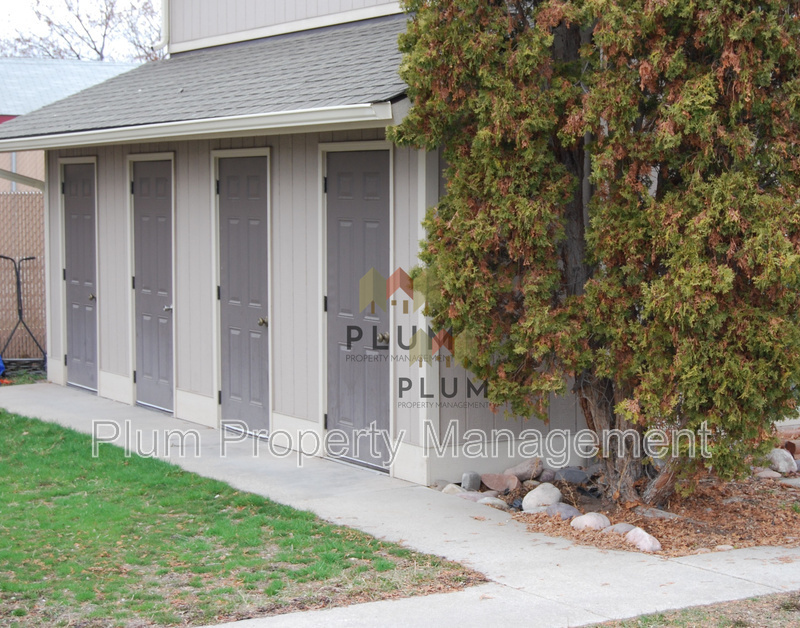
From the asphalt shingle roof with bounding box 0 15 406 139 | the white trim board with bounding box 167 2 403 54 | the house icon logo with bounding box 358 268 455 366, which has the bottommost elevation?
the house icon logo with bounding box 358 268 455 366

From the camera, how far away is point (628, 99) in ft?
20.1

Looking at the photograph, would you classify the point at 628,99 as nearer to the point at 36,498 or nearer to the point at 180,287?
the point at 36,498

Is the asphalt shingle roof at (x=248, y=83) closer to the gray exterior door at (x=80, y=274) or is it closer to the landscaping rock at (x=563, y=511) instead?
the gray exterior door at (x=80, y=274)

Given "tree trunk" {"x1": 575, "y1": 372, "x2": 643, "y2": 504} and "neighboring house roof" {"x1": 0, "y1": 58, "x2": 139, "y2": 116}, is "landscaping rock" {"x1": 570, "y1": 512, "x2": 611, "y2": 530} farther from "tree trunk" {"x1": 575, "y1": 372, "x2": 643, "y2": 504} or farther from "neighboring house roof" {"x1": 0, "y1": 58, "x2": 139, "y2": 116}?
"neighboring house roof" {"x1": 0, "y1": 58, "x2": 139, "y2": 116}

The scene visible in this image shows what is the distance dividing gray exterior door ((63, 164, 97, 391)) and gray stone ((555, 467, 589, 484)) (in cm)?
611

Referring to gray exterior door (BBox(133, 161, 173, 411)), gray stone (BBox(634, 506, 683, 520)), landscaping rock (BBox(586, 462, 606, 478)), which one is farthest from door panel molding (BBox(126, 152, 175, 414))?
gray stone (BBox(634, 506, 683, 520))

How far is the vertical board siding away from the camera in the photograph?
418 inches

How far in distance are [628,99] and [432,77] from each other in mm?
1265

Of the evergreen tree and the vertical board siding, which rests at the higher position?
the vertical board siding

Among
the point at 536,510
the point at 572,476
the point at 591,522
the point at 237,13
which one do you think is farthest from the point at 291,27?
the point at 591,522

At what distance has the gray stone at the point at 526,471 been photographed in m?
8.01

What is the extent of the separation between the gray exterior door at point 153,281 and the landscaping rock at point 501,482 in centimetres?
412

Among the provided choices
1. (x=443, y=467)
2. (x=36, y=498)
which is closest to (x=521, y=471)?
(x=443, y=467)

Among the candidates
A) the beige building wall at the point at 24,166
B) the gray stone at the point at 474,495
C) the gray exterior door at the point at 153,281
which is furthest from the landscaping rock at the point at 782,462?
the beige building wall at the point at 24,166
